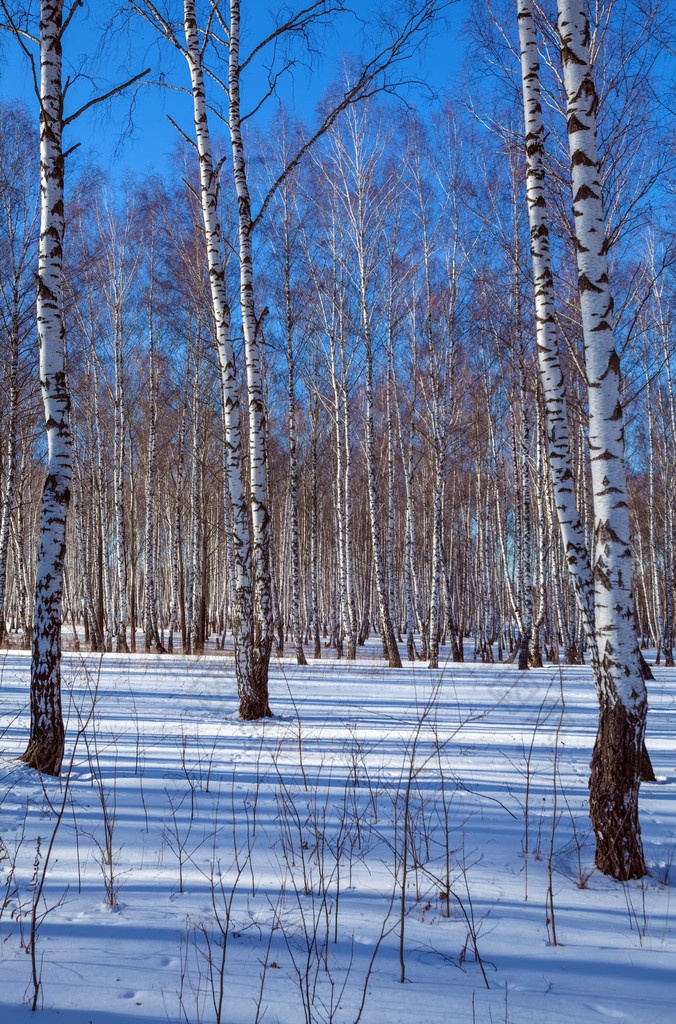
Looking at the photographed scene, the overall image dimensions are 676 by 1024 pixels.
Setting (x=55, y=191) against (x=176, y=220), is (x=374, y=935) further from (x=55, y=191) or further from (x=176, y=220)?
(x=176, y=220)

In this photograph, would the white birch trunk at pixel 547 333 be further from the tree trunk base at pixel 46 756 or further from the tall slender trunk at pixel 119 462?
the tall slender trunk at pixel 119 462

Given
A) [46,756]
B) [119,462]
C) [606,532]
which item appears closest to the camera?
[606,532]

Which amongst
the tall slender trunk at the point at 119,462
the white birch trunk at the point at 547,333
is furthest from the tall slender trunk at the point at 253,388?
the tall slender trunk at the point at 119,462

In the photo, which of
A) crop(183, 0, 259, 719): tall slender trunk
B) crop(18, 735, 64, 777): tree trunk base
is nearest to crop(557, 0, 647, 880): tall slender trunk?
crop(18, 735, 64, 777): tree trunk base

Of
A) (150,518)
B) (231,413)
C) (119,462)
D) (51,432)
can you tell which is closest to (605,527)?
(51,432)

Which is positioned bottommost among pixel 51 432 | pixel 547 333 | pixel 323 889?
pixel 323 889

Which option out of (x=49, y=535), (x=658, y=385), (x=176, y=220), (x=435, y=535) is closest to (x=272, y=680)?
(x=435, y=535)

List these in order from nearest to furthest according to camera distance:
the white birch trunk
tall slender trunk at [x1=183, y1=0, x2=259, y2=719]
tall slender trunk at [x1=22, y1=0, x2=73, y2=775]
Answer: tall slender trunk at [x1=22, y1=0, x2=73, y2=775], the white birch trunk, tall slender trunk at [x1=183, y1=0, x2=259, y2=719]

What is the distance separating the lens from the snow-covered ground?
2.07 m

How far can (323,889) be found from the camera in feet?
8.66

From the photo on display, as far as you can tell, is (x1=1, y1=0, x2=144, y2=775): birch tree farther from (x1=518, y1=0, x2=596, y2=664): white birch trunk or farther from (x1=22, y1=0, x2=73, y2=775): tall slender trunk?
(x1=518, y1=0, x2=596, y2=664): white birch trunk

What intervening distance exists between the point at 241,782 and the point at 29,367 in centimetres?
1236

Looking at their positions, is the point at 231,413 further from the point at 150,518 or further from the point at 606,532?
the point at 150,518

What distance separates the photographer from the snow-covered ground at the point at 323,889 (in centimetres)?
207
